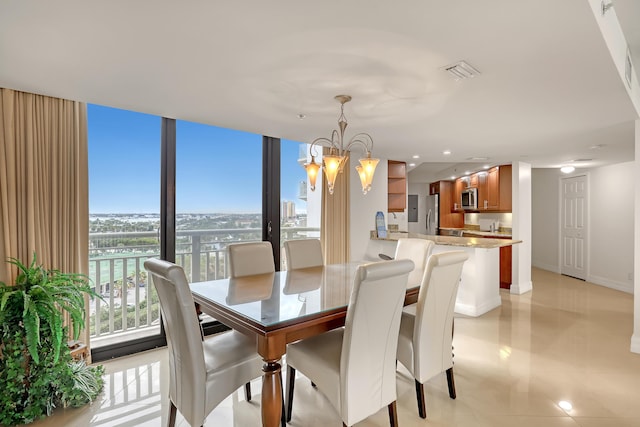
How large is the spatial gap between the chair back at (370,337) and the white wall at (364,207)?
124 inches

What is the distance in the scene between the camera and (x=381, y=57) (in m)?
1.91

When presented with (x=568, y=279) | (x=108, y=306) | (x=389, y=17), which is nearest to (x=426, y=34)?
(x=389, y=17)

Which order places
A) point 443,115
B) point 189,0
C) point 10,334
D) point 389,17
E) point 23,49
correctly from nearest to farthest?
point 189,0 → point 389,17 → point 23,49 → point 10,334 → point 443,115

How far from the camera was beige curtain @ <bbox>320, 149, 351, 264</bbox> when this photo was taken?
15.0 feet

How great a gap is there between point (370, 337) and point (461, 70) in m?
1.68

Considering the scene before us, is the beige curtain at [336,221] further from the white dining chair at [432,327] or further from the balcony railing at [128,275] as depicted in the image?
the white dining chair at [432,327]

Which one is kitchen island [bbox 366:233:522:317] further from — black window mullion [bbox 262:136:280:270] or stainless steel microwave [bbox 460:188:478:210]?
stainless steel microwave [bbox 460:188:478:210]

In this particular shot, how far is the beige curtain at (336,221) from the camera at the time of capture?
457cm

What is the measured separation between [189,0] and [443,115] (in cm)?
232

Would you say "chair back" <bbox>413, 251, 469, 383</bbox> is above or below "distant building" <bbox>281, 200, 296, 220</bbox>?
below

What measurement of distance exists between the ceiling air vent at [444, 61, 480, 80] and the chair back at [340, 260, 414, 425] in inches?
47.5

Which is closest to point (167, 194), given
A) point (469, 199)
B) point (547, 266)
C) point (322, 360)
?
point (322, 360)

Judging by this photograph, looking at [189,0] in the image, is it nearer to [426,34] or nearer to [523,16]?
[426,34]

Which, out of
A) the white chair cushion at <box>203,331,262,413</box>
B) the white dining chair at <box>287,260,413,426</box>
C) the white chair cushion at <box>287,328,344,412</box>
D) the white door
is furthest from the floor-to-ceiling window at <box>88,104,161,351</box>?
the white door
